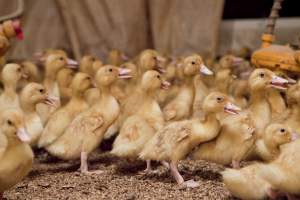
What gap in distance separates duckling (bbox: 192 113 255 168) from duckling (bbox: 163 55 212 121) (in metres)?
0.50

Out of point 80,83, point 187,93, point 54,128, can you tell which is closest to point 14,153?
point 54,128

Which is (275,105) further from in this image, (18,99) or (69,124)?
(18,99)

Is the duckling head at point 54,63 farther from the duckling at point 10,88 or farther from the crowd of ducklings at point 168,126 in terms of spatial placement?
the duckling at point 10,88

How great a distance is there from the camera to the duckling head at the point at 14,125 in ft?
8.30

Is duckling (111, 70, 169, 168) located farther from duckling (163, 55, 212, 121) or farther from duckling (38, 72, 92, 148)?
duckling (38, 72, 92, 148)

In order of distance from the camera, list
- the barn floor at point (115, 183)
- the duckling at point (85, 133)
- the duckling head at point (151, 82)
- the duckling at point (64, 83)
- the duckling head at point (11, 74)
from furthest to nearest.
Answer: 1. the duckling at point (64, 83)
2. the duckling head at point (11, 74)
3. the duckling head at point (151, 82)
4. the duckling at point (85, 133)
5. the barn floor at point (115, 183)

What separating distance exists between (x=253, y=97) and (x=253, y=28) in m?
2.14

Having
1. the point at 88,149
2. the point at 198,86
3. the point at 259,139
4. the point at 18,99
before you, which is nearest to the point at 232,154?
the point at 259,139

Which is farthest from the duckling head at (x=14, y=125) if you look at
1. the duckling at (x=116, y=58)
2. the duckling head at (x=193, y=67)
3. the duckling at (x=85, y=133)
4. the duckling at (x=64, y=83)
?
the duckling at (x=116, y=58)

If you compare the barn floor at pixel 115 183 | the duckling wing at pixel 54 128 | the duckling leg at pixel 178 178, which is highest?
the duckling wing at pixel 54 128

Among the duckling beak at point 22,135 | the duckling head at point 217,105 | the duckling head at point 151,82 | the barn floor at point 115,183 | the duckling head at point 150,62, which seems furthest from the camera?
the duckling head at point 150,62

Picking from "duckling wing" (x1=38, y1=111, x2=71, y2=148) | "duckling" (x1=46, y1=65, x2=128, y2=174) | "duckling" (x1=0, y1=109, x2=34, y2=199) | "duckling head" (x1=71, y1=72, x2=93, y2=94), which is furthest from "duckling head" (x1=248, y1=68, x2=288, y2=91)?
"duckling" (x1=0, y1=109, x2=34, y2=199)

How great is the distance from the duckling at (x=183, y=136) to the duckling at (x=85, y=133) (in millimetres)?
360

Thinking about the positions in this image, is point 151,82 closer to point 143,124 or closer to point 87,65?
point 143,124
